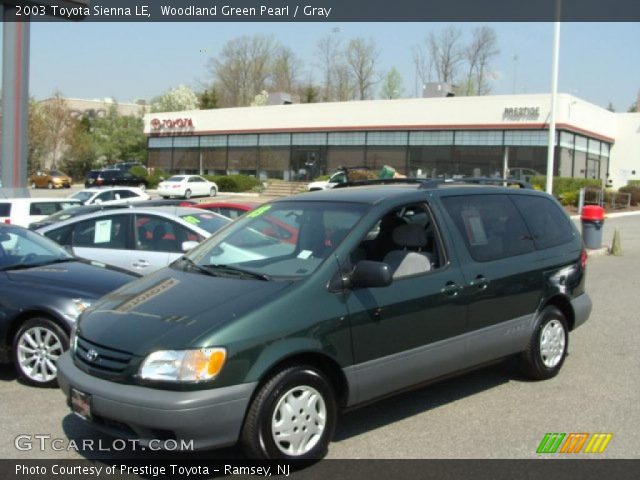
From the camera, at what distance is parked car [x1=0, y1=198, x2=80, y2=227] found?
1639 cm

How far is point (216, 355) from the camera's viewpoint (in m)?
4.04

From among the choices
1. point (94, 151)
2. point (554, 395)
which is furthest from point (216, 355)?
point (94, 151)

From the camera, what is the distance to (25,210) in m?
16.7

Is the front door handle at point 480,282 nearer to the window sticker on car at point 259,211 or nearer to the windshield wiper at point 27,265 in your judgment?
the window sticker on car at point 259,211

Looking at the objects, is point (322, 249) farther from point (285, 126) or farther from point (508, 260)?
point (285, 126)

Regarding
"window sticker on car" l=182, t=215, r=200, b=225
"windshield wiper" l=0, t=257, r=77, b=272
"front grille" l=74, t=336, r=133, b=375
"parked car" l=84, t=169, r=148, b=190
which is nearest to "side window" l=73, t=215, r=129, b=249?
"window sticker on car" l=182, t=215, r=200, b=225

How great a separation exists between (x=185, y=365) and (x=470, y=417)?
2.44 meters

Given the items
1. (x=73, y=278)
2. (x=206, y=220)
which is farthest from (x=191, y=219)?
(x=73, y=278)

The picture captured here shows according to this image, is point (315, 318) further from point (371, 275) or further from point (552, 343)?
point (552, 343)

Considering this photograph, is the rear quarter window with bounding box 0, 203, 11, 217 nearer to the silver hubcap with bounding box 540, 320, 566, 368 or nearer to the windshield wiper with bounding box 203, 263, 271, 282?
the windshield wiper with bounding box 203, 263, 271, 282

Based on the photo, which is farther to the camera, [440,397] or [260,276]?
[440,397]

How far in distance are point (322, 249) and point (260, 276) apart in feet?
1.60

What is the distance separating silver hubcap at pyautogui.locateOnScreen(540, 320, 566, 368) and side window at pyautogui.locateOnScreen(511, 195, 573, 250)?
743 mm

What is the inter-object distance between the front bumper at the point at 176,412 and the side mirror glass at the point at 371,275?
3.40 feet
